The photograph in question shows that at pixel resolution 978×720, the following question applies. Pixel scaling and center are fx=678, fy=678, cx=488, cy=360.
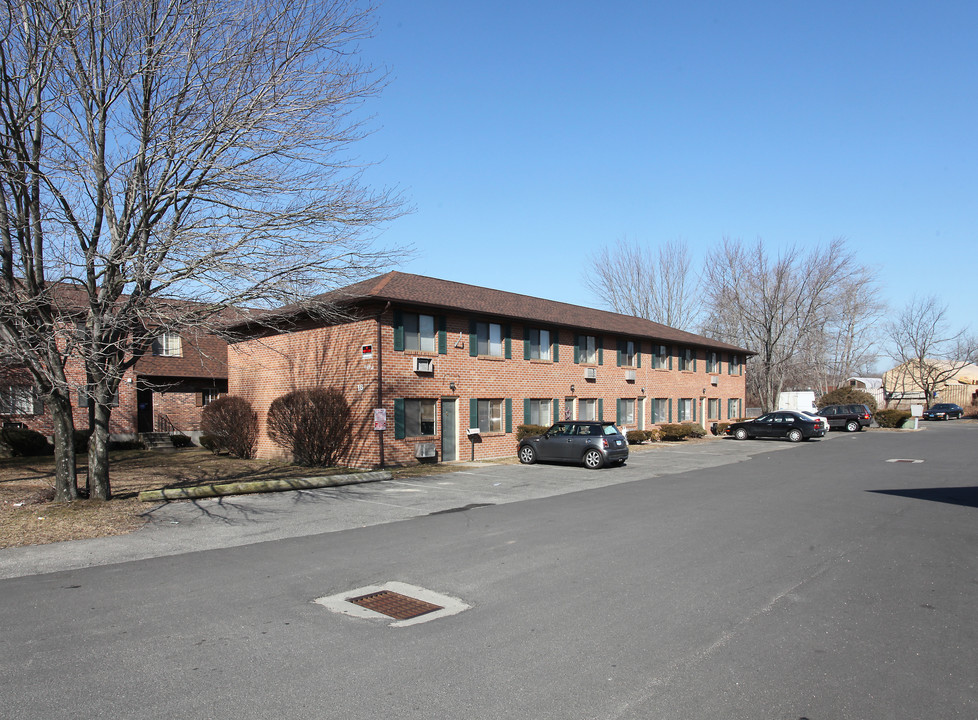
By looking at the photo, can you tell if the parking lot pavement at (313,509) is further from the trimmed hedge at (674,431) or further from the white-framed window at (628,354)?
the trimmed hedge at (674,431)

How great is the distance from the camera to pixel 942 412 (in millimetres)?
69562

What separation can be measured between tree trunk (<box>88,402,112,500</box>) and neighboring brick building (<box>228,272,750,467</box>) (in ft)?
12.1

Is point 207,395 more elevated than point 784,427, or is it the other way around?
point 207,395

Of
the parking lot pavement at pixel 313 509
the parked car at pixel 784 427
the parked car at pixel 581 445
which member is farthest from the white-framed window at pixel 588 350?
the parked car at pixel 784 427

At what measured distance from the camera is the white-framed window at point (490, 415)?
24.3m

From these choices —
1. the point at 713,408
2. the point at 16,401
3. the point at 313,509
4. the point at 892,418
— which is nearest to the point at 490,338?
the point at 313,509

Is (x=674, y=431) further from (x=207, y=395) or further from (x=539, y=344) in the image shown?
(x=207, y=395)

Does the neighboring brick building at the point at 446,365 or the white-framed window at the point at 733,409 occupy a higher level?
the neighboring brick building at the point at 446,365

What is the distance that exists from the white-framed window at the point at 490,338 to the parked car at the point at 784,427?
18457 mm

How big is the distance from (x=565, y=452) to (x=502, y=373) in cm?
456

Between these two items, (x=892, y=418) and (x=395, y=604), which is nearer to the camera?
(x=395, y=604)

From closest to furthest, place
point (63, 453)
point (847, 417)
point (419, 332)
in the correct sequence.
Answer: point (63, 453) < point (419, 332) < point (847, 417)

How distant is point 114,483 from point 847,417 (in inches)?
1691

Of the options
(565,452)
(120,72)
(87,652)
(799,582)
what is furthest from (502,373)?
(87,652)
